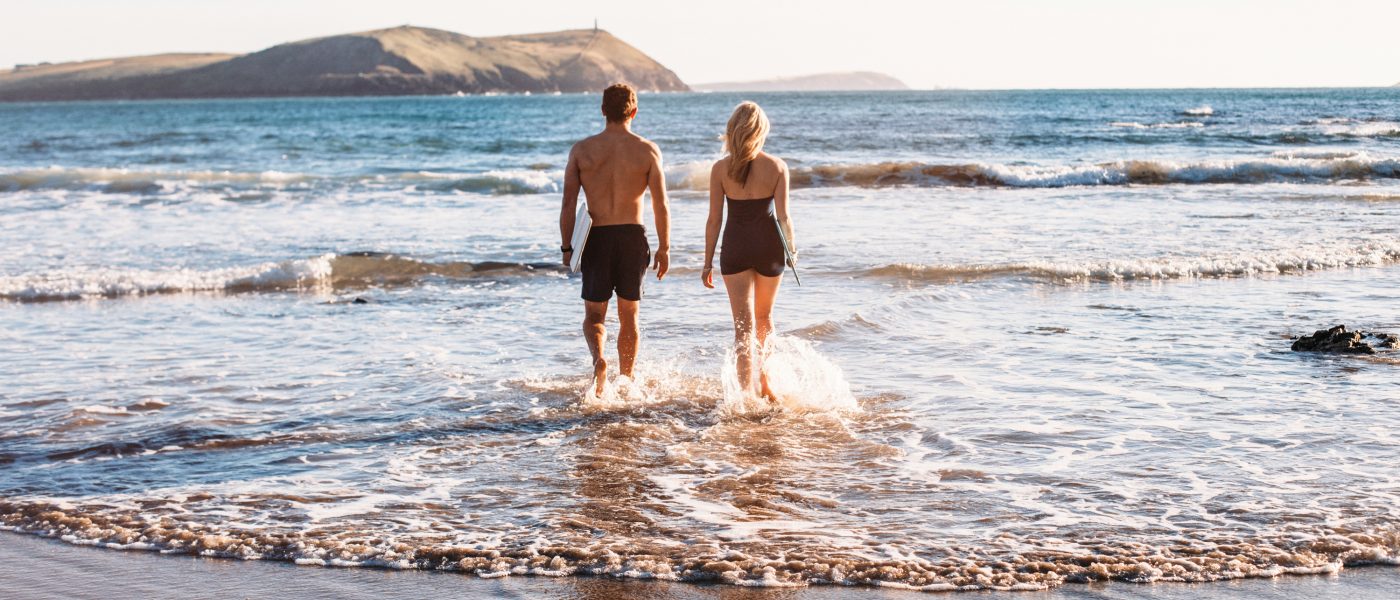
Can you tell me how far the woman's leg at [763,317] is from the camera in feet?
21.5

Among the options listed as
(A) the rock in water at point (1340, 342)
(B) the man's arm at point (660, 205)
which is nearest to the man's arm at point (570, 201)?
(B) the man's arm at point (660, 205)

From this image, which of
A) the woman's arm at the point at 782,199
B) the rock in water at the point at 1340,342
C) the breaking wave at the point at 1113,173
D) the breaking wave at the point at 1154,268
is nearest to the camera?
the woman's arm at the point at 782,199

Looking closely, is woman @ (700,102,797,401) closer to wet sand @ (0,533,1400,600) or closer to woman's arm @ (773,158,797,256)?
woman's arm @ (773,158,797,256)

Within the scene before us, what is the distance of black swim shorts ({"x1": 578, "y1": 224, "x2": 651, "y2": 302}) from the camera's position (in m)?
6.54

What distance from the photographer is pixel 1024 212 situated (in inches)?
677

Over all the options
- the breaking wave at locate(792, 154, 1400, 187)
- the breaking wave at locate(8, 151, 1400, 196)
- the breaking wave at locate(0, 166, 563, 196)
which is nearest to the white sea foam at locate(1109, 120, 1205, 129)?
the breaking wave at locate(8, 151, 1400, 196)

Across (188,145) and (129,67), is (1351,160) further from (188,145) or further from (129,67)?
(129,67)

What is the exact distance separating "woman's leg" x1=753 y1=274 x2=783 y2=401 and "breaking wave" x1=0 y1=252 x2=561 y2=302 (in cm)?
591

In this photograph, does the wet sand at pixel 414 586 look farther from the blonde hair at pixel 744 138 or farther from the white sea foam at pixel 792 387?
the blonde hair at pixel 744 138

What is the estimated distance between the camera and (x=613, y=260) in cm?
657

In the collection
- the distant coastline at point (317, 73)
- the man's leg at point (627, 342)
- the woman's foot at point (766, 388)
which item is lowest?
the woman's foot at point (766, 388)

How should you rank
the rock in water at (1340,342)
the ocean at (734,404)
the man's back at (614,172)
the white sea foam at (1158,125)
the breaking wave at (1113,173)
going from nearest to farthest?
the ocean at (734,404)
the man's back at (614,172)
the rock in water at (1340,342)
the breaking wave at (1113,173)
the white sea foam at (1158,125)

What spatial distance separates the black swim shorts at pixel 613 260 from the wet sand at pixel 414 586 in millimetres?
2749

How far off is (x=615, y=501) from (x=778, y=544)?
865mm
